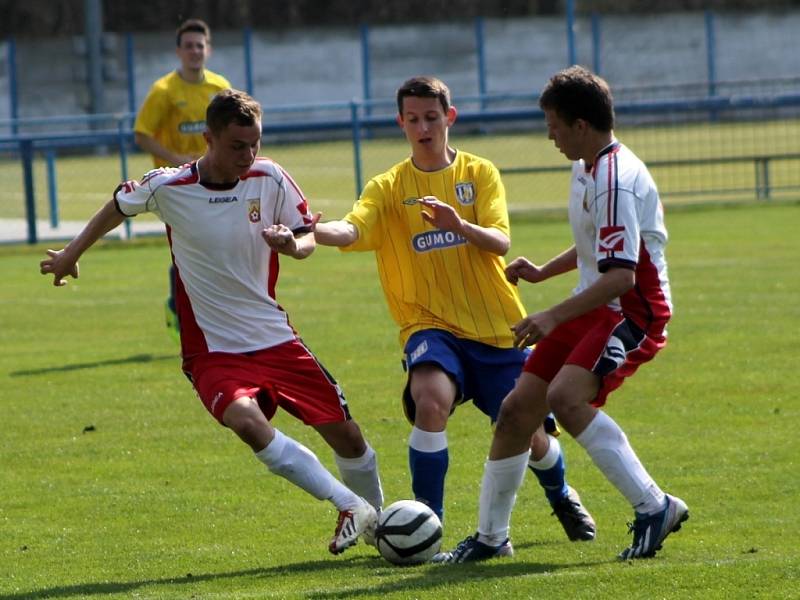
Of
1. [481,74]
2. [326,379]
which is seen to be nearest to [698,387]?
[326,379]

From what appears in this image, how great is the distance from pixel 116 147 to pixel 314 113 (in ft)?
53.5

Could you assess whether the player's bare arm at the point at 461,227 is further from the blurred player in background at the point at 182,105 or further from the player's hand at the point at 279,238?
the blurred player in background at the point at 182,105

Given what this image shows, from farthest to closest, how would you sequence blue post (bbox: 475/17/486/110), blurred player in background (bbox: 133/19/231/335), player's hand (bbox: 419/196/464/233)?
blue post (bbox: 475/17/486/110) → blurred player in background (bbox: 133/19/231/335) → player's hand (bbox: 419/196/464/233)

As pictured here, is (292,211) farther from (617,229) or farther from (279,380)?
(617,229)

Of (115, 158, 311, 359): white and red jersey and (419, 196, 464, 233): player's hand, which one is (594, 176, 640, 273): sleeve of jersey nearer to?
(419, 196, 464, 233): player's hand

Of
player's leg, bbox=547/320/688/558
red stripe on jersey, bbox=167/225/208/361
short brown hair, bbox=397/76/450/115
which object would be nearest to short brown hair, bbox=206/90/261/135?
red stripe on jersey, bbox=167/225/208/361

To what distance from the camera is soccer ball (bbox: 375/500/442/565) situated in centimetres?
575

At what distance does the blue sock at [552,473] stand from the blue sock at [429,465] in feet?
1.48

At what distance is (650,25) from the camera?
43.1 m

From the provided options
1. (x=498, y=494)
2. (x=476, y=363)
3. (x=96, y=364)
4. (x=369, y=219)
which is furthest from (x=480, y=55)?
(x=498, y=494)

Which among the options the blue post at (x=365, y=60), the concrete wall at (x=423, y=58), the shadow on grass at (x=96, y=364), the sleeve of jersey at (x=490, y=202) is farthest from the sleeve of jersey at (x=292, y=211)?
the concrete wall at (x=423, y=58)

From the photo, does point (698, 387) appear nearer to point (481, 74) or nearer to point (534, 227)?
point (534, 227)

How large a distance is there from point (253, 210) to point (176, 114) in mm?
5621

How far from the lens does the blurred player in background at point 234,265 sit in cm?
598
